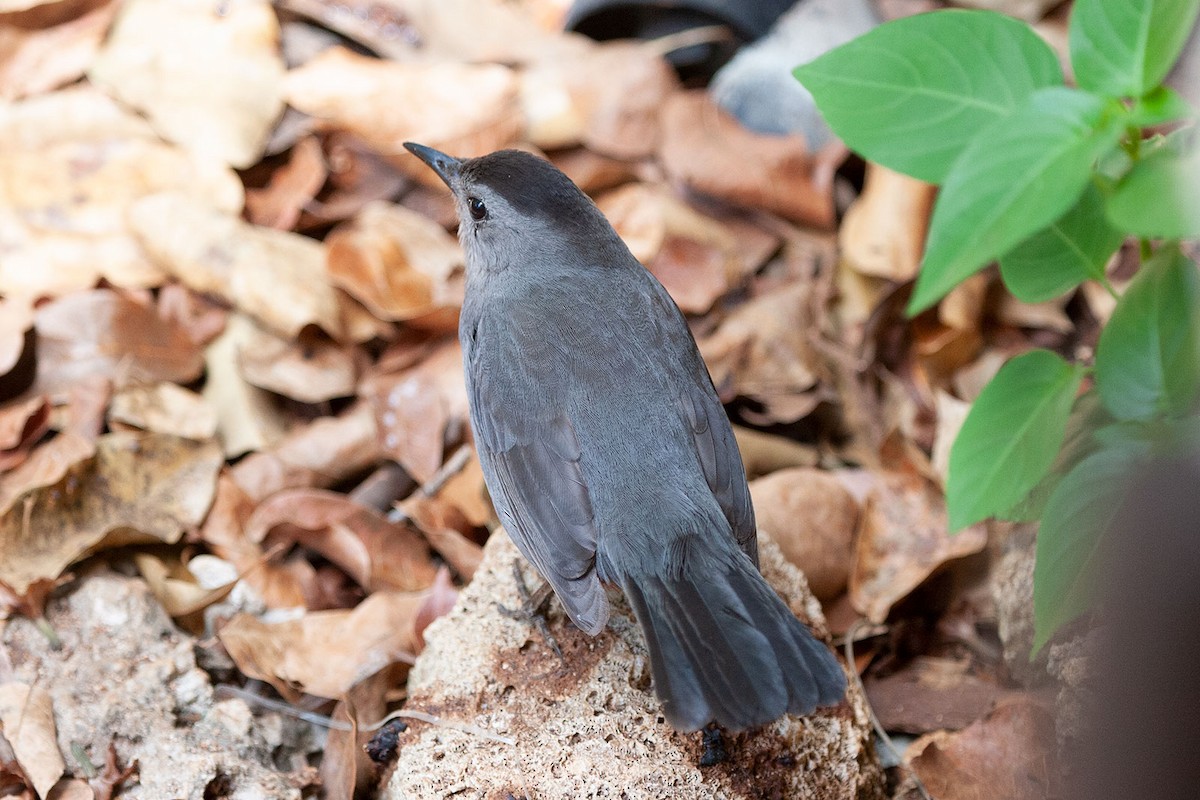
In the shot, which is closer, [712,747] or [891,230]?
[712,747]

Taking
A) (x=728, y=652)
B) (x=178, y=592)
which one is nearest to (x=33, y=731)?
(x=178, y=592)

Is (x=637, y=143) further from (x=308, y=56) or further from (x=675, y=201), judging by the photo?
(x=308, y=56)

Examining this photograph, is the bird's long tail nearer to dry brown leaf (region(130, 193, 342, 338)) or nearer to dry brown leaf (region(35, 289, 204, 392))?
dry brown leaf (region(130, 193, 342, 338))

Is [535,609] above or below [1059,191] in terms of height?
below

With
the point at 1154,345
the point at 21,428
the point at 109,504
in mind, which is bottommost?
the point at 109,504

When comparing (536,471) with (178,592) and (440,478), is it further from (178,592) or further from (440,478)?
(178,592)

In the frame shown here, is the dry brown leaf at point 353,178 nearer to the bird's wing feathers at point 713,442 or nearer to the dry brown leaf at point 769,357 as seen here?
the dry brown leaf at point 769,357

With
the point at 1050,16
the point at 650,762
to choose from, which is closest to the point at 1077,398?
the point at 650,762

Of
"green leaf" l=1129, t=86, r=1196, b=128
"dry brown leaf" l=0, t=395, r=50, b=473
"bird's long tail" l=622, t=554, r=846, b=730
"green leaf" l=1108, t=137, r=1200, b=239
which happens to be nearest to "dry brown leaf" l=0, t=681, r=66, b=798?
"dry brown leaf" l=0, t=395, r=50, b=473
